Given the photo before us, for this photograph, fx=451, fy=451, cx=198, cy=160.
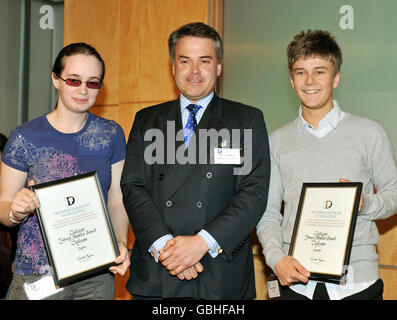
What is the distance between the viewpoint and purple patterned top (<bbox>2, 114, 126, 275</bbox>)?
2.30 meters

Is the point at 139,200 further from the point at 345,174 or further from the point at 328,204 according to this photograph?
the point at 345,174

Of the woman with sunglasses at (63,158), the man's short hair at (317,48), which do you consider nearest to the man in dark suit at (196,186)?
the woman with sunglasses at (63,158)

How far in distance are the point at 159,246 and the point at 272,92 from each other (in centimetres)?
260

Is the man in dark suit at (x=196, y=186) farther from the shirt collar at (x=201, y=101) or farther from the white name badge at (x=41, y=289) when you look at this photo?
the white name badge at (x=41, y=289)

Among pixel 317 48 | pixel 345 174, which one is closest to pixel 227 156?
pixel 345 174

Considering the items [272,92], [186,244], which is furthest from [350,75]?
[186,244]

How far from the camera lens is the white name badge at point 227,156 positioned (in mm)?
2363

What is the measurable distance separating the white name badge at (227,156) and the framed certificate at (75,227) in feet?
2.06

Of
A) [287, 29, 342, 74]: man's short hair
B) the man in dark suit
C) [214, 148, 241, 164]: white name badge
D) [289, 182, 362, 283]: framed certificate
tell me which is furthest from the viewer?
[287, 29, 342, 74]: man's short hair

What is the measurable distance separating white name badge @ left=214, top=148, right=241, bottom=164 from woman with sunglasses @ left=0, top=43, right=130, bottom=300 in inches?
23.9

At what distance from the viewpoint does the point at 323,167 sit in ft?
7.91

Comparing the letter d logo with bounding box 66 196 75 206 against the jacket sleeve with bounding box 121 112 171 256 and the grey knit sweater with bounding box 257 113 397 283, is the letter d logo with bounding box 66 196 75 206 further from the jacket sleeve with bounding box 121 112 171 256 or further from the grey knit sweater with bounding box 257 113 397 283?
the grey knit sweater with bounding box 257 113 397 283

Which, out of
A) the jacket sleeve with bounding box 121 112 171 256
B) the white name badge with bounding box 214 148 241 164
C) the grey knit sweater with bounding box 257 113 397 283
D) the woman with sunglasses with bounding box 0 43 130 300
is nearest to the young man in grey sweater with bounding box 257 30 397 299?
the grey knit sweater with bounding box 257 113 397 283

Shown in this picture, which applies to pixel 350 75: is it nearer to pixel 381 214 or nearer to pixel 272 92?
pixel 272 92
